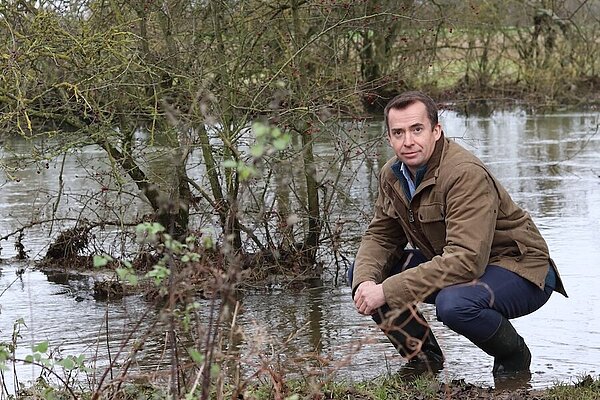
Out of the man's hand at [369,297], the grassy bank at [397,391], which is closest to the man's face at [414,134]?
the man's hand at [369,297]

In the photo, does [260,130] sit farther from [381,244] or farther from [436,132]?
[381,244]

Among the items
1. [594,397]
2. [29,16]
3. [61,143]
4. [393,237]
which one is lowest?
[594,397]

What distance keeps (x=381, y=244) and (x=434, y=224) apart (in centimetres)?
46

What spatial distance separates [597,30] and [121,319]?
20066 mm

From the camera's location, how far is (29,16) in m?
→ 8.20

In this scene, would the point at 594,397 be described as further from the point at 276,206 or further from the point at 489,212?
the point at 276,206

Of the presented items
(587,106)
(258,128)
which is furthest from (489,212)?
(587,106)

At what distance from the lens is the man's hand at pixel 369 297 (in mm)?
5352

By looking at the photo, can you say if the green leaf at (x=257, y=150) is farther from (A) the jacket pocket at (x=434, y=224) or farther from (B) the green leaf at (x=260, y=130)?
(A) the jacket pocket at (x=434, y=224)

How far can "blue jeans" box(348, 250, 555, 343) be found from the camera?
5.20 m

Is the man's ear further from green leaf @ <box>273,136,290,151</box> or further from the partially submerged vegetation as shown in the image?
green leaf @ <box>273,136,290,151</box>

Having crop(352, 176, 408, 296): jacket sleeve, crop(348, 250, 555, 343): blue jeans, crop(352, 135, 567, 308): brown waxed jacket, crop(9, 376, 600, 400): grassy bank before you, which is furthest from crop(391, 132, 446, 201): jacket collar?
crop(9, 376, 600, 400): grassy bank

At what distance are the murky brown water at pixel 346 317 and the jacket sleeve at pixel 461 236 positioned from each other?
14.5 inches

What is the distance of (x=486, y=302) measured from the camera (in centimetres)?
525
